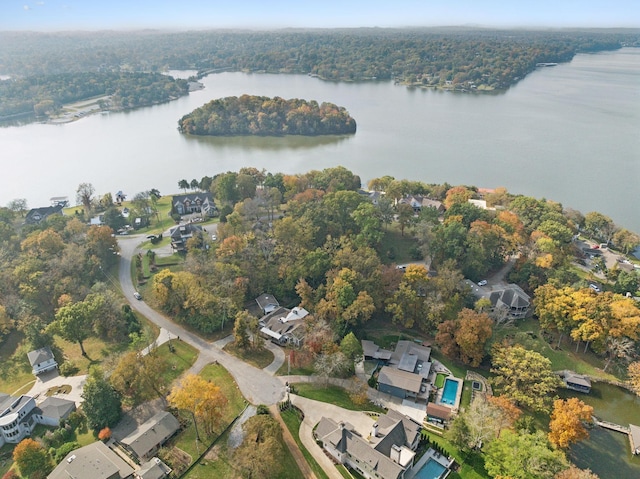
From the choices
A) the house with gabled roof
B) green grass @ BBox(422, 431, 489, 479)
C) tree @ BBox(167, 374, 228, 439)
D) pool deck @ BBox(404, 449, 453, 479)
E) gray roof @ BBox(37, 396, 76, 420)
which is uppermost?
tree @ BBox(167, 374, 228, 439)

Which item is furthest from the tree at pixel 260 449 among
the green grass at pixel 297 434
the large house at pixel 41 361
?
the large house at pixel 41 361

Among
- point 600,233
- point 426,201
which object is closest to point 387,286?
point 426,201

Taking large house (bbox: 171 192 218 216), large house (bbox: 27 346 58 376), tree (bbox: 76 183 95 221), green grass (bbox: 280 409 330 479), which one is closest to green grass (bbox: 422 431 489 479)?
green grass (bbox: 280 409 330 479)

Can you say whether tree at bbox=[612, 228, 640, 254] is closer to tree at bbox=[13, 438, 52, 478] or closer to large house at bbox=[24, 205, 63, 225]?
tree at bbox=[13, 438, 52, 478]

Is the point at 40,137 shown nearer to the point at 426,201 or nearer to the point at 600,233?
the point at 426,201

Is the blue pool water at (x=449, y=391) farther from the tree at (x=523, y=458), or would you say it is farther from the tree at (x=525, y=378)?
the tree at (x=523, y=458)

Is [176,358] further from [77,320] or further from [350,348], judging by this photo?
[350,348]
